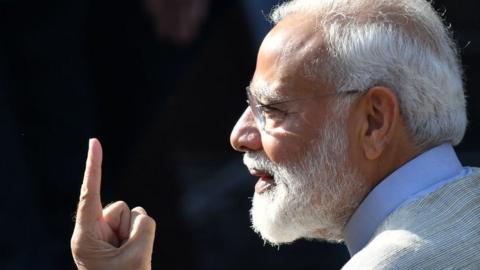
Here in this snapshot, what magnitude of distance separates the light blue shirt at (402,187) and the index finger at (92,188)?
598 mm

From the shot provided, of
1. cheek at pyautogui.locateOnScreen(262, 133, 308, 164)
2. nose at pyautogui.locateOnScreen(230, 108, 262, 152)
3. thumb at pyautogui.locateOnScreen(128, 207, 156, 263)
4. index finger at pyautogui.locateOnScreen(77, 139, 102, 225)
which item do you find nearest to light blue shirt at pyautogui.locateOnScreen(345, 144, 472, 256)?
cheek at pyautogui.locateOnScreen(262, 133, 308, 164)

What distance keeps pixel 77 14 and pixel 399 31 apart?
110 inches

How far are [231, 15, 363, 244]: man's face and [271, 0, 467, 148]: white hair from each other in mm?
55

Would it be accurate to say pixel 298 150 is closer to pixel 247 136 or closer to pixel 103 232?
pixel 247 136

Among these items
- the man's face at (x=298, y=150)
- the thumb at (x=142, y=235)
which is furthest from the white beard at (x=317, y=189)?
the thumb at (x=142, y=235)

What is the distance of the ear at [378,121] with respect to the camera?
252 cm

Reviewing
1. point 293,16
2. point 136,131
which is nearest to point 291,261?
Answer: point 136,131

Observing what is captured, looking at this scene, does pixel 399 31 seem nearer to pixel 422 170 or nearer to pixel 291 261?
pixel 422 170

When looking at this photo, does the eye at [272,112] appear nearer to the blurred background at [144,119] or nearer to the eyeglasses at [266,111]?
the eyeglasses at [266,111]

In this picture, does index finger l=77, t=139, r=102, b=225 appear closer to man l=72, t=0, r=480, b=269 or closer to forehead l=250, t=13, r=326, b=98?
man l=72, t=0, r=480, b=269

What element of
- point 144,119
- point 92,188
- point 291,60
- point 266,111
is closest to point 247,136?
point 266,111

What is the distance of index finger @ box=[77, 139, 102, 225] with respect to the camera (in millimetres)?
2436

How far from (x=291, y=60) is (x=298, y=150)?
0.71 ft

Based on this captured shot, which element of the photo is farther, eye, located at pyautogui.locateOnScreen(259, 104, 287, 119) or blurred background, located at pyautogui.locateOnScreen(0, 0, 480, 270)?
blurred background, located at pyautogui.locateOnScreen(0, 0, 480, 270)
